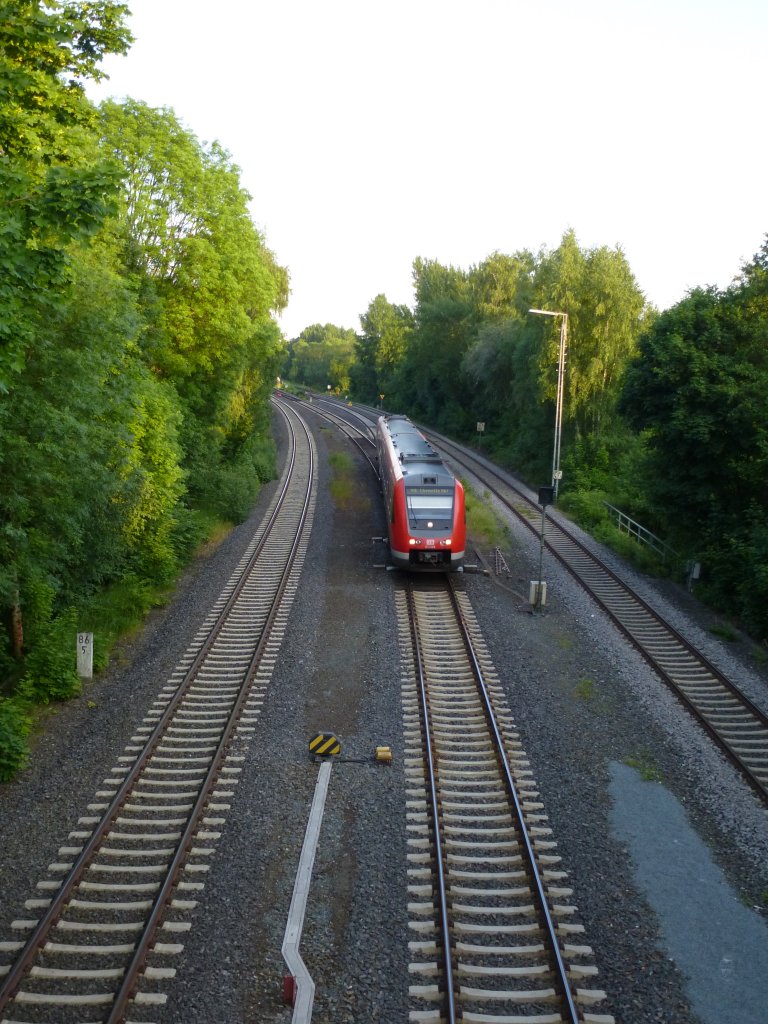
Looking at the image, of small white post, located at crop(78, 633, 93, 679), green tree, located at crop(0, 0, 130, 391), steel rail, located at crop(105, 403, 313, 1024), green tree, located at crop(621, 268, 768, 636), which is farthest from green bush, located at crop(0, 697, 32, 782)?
green tree, located at crop(621, 268, 768, 636)

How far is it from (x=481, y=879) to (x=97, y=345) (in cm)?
1023

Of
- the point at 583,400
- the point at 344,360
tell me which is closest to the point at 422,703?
the point at 583,400

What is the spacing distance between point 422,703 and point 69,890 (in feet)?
19.6

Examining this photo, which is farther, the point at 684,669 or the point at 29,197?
the point at 684,669

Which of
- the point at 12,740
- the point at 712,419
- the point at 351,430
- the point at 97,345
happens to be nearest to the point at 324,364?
the point at 351,430

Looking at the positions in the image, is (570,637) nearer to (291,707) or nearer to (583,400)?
(291,707)

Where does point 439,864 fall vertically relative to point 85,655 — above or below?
below

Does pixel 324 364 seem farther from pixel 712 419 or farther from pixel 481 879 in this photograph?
pixel 481 879

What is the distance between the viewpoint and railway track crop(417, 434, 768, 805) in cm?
1156

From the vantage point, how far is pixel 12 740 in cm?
1051

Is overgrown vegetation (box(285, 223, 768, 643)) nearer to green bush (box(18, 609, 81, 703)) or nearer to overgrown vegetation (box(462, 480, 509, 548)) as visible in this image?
overgrown vegetation (box(462, 480, 509, 548))

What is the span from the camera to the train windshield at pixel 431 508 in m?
19.0

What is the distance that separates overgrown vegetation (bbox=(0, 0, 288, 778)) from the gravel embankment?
129 centimetres

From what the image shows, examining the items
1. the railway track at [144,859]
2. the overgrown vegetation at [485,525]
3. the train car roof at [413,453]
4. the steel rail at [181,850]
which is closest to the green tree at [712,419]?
the overgrown vegetation at [485,525]
